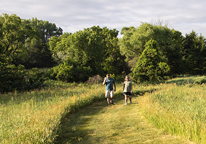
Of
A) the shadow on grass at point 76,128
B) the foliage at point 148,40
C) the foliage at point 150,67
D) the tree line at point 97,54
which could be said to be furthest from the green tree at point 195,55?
the shadow on grass at point 76,128

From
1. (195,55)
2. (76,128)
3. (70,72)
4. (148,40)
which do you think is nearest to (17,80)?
(70,72)

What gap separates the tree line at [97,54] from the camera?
2295 cm

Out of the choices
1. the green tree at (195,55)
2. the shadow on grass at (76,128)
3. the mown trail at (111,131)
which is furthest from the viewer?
the green tree at (195,55)

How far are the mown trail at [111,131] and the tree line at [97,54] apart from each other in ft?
44.0

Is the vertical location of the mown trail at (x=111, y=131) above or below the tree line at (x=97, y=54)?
below

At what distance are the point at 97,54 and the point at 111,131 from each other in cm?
3378

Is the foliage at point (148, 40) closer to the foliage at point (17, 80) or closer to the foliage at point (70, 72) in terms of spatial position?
the foliage at point (70, 72)

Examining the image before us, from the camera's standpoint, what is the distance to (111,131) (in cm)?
636

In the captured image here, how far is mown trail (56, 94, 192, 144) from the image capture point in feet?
18.1

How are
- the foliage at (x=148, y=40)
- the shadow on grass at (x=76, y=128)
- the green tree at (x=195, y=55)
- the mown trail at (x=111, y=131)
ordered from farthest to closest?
the green tree at (x=195, y=55), the foliage at (x=148, y=40), the shadow on grass at (x=76, y=128), the mown trail at (x=111, y=131)

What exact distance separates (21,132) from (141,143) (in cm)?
335

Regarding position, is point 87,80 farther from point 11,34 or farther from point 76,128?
point 76,128

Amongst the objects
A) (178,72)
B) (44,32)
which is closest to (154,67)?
(178,72)

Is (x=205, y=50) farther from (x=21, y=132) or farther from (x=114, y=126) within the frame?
(x=21, y=132)
